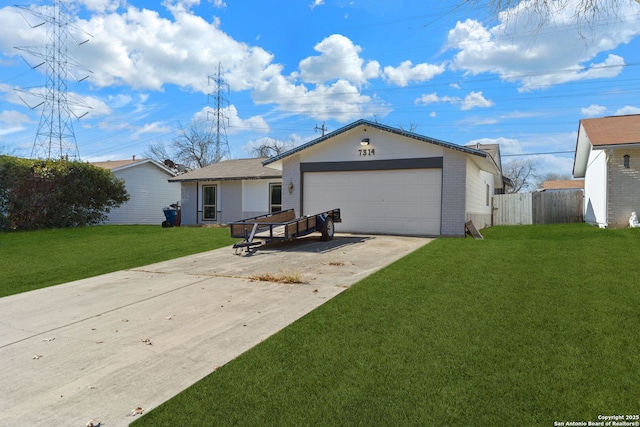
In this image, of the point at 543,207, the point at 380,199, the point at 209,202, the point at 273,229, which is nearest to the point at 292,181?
the point at 380,199

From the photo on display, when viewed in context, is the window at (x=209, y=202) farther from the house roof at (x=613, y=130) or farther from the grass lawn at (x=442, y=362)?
the house roof at (x=613, y=130)

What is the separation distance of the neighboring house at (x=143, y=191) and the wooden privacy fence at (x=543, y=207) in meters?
21.8

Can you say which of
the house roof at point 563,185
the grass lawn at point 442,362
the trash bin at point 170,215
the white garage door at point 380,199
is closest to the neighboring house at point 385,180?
the white garage door at point 380,199

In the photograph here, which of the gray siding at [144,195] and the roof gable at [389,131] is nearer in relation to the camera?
the roof gable at [389,131]

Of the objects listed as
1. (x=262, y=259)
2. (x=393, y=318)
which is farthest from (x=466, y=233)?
(x=393, y=318)

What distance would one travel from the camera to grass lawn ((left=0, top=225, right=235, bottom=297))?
7914 mm

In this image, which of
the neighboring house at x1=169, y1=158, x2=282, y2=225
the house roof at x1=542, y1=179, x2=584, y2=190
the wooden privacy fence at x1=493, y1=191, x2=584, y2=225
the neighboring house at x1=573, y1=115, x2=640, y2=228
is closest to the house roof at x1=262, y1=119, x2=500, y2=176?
the neighboring house at x1=573, y1=115, x2=640, y2=228

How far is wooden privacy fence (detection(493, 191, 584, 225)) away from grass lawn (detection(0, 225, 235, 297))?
16357 millimetres

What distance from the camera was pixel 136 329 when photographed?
4609 mm

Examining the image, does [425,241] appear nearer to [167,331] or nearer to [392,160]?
[392,160]

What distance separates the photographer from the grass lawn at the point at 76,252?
791 cm

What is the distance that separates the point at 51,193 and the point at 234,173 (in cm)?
812

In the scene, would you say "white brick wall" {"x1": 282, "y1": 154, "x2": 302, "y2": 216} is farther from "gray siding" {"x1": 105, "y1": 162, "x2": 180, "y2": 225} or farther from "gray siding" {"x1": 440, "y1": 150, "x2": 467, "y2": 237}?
"gray siding" {"x1": 105, "y1": 162, "x2": 180, "y2": 225}

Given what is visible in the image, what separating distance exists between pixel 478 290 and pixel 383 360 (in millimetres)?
2694
